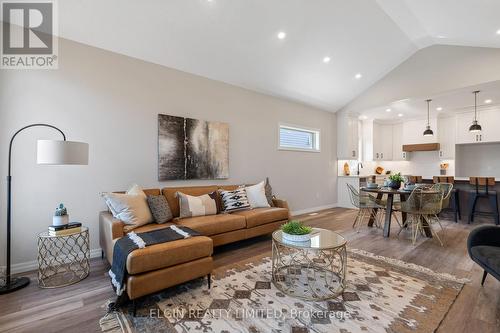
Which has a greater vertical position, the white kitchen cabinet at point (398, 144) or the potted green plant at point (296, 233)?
the white kitchen cabinet at point (398, 144)

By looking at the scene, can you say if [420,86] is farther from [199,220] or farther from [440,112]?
[199,220]

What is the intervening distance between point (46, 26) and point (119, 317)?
3358 millimetres

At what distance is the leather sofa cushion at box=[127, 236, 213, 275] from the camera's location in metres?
1.94

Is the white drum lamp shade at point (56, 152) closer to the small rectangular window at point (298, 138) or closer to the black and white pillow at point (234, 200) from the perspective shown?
the black and white pillow at point (234, 200)

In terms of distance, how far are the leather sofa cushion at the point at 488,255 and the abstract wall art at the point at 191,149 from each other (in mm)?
3512

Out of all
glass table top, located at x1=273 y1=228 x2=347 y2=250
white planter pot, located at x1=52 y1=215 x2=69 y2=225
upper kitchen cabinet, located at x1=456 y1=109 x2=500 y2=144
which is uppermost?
upper kitchen cabinet, located at x1=456 y1=109 x2=500 y2=144

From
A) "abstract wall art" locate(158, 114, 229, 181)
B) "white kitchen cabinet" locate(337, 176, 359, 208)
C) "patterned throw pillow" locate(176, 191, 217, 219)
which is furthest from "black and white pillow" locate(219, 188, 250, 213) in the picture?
"white kitchen cabinet" locate(337, 176, 359, 208)

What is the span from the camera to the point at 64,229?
2.47 metres

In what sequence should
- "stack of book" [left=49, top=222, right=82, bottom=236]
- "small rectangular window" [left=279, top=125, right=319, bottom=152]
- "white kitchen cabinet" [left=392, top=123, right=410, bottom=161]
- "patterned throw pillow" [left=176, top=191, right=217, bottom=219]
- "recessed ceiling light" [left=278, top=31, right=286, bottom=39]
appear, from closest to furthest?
"stack of book" [left=49, top=222, right=82, bottom=236]
"patterned throw pillow" [left=176, top=191, right=217, bottom=219]
"recessed ceiling light" [left=278, top=31, right=286, bottom=39]
"small rectangular window" [left=279, top=125, right=319, bottom=152]
"white kitchen cabinet" [left=392, top=123, right=410, bottom=161]

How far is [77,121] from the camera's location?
3.04m

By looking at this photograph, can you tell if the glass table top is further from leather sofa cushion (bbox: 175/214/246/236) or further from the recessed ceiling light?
the recessed ceiling light

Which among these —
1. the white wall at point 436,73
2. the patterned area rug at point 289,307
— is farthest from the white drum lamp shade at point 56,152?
the white wall at point 436,73

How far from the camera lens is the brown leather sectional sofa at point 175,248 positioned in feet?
6.41

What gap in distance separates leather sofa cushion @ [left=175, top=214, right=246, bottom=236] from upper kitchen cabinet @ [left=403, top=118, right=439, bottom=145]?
6.63 metres
